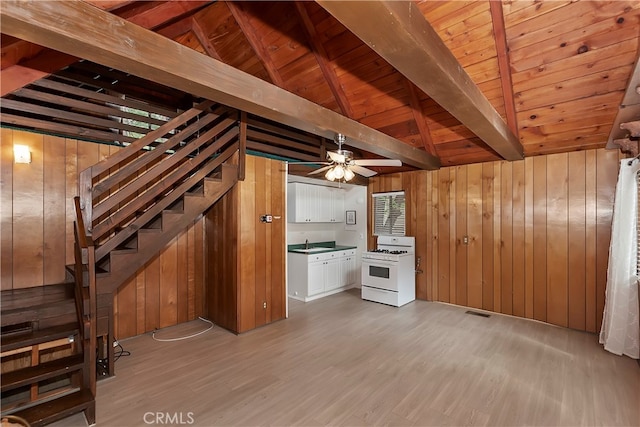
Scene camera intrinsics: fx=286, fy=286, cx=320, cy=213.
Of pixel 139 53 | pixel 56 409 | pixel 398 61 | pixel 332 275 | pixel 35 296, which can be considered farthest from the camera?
pixel 332 275

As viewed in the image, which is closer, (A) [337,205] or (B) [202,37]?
(B) [202,37]

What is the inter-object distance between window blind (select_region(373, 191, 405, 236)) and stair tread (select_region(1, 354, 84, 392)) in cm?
520

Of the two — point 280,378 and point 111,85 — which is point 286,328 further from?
point 111,85

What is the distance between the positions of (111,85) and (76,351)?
9.60 ft

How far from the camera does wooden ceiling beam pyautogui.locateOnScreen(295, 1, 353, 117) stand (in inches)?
129

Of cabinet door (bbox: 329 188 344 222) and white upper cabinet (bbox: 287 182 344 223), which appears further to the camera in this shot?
cabinet door (bbox: 329 188 344 222)

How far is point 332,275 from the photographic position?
5.96 metres

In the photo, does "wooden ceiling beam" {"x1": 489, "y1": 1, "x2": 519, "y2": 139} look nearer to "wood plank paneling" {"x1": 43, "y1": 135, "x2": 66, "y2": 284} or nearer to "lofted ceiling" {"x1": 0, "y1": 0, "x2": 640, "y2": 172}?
"lofted ceiling" {"x1": 0, "y1": 0, "x2": 640, "y2": 172}

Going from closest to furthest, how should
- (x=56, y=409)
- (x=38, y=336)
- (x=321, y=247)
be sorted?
(x=56, y=409) → (x=38, y=336) → (x=321, y=247)

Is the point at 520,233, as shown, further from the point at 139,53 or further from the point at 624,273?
the point at 139,53

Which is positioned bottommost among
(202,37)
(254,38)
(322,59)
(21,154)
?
(21,154)

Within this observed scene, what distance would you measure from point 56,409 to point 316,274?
396 centimetres

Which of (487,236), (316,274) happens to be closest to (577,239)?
(487,236)

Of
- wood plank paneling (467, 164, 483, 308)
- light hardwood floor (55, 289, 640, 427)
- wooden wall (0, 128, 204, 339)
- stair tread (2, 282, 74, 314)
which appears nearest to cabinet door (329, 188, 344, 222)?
wood plank paneling (467, 164, 483, 308)
